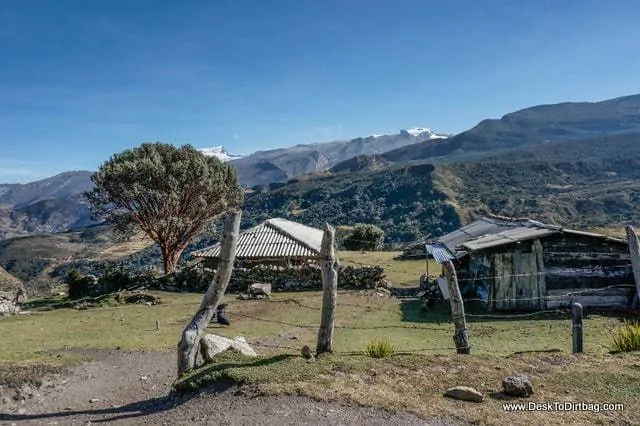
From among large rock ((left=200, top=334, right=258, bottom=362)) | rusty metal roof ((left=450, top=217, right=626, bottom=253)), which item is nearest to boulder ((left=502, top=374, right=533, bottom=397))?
large rock ((left=200, top=334, right=258, bottom=362))

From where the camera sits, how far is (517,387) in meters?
8.30

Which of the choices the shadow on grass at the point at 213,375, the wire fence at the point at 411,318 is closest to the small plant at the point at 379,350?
the shadow on grass at the point at 213,375

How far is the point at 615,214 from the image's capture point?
3925 inches

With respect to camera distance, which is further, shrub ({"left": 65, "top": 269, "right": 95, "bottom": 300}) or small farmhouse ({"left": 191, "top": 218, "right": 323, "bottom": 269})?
small farmhouse ({"left": 191, "top": 218, "right": 323, "bottom": 269})

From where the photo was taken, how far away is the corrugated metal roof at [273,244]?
31.4 meters

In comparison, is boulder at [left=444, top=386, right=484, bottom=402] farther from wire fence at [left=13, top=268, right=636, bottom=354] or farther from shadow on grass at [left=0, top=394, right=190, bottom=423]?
wire fence at [left=13, top=268, right=636, bottom=354]

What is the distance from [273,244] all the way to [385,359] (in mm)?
23002

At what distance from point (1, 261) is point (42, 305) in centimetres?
12750

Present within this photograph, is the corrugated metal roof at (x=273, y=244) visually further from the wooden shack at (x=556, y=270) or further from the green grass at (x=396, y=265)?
the wooden shack at (x=556, y=270)

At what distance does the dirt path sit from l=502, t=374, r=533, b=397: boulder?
1834 mm

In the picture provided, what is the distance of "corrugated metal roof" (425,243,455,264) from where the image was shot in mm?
25958

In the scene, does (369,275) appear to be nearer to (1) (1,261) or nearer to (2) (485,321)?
(2) (485,321)

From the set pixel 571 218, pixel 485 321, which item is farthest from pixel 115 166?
pixel 571 218

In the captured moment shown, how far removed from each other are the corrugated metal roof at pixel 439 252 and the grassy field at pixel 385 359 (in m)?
3.31
